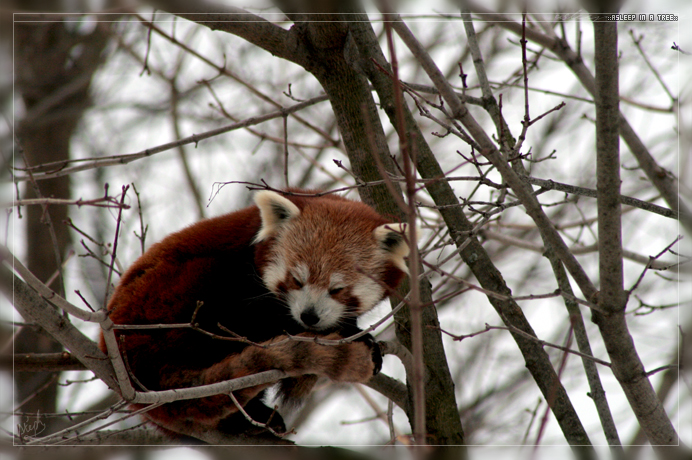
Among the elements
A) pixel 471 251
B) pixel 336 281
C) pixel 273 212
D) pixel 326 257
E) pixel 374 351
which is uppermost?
pixel 273 212

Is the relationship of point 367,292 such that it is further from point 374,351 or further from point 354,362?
point 354,362

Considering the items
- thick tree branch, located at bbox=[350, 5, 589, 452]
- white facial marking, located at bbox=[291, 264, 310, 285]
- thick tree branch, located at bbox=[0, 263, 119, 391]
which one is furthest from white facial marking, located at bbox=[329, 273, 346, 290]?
thick tree branch, located at bbox=[0, 263, 119, 391]

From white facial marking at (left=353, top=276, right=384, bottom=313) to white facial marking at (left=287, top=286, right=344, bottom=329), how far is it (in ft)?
0.46

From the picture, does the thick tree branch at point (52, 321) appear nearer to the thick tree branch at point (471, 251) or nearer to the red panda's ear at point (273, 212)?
the red panda's ear at point (273, 212)

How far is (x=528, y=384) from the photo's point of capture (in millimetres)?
8883

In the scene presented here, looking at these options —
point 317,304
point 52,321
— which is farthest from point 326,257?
point 52,321

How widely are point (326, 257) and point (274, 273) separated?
32 centimetres

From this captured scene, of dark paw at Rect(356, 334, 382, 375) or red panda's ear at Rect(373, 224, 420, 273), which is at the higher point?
red panda's ear at Rect(373, 224, 420, 273)

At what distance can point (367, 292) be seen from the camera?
3.37 meters

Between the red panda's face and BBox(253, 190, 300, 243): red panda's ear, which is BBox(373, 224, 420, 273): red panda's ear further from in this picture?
BBox(253, 190, 300, 243): red panda's ear

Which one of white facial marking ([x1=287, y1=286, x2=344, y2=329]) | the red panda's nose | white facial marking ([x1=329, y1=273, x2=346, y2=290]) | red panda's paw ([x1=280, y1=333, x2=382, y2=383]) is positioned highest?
white facial marking ([x1=329, y1=273, x2=346, y2=290])

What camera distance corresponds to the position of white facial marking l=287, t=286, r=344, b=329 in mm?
3174

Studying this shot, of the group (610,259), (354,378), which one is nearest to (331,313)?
(354,378)

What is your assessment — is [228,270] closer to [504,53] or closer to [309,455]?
[309,455]
